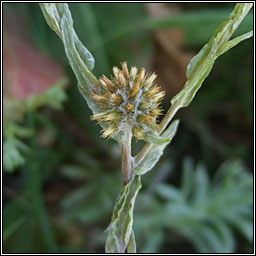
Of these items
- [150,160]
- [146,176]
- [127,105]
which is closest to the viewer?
[127,105]

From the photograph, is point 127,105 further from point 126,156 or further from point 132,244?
point 132,244

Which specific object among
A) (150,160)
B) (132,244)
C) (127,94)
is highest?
(127,94)

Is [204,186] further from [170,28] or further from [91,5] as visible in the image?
[91,5]

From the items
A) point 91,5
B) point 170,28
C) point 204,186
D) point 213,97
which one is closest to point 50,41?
point 91,5

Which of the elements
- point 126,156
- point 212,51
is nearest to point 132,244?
point 126,156

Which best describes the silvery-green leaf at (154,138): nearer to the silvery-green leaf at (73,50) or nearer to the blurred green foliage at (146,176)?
the silvery-green leaf at (73,50)
